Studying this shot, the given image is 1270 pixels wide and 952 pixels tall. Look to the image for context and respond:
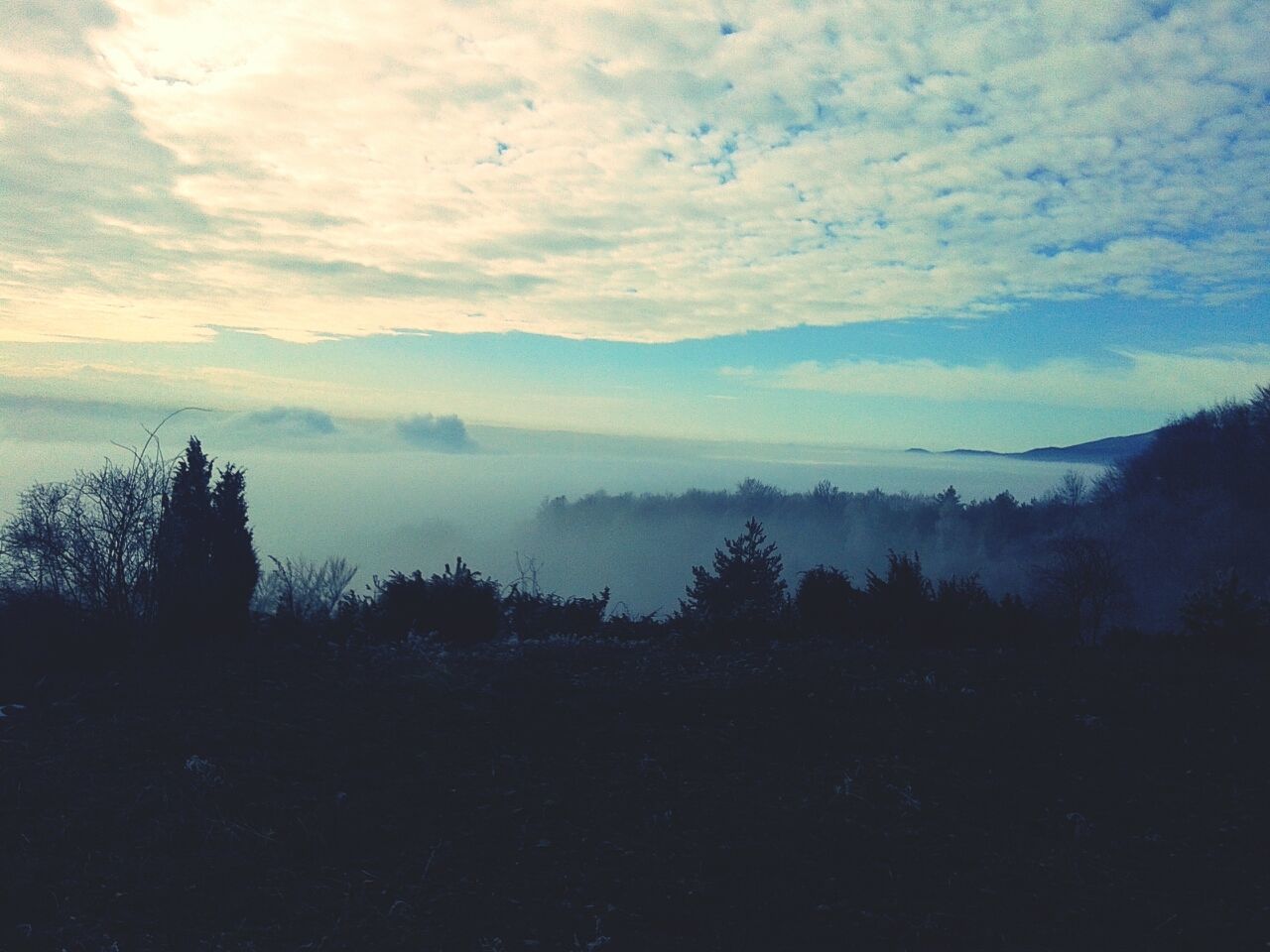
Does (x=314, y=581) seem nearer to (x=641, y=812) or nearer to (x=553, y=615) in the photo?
(x=553, y=615)

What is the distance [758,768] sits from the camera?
→ 246 inches

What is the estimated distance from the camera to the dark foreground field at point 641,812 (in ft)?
14.1

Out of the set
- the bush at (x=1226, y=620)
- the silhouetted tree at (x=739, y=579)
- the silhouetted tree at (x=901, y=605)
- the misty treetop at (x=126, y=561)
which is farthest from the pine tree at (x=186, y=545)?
the bush at (x=1226, y=620)

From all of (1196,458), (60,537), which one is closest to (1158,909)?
(60,537)

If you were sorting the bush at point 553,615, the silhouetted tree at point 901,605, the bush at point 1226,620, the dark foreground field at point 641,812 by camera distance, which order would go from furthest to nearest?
the bush at point 553,615 < the silhouetted tree at point 901,605 < the bush at point 1226,620 < the dark foreground field at point 641,812

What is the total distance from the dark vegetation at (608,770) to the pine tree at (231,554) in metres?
0.19

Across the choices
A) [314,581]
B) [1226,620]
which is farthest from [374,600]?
[314,581]

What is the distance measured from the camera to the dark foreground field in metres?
4.29

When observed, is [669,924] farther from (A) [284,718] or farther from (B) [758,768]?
(A) [284,718]

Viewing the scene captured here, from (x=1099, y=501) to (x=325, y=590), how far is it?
60675 millimetres

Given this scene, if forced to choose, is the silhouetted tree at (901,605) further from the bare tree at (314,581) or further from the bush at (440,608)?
the bare tree at (314,581)

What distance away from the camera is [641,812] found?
555 cm

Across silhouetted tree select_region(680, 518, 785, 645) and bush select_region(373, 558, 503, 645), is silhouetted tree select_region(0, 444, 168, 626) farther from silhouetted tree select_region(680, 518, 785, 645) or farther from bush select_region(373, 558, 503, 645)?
silhouetted tree select_region(680, 518, 785, 645)

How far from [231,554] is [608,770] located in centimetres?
1029
